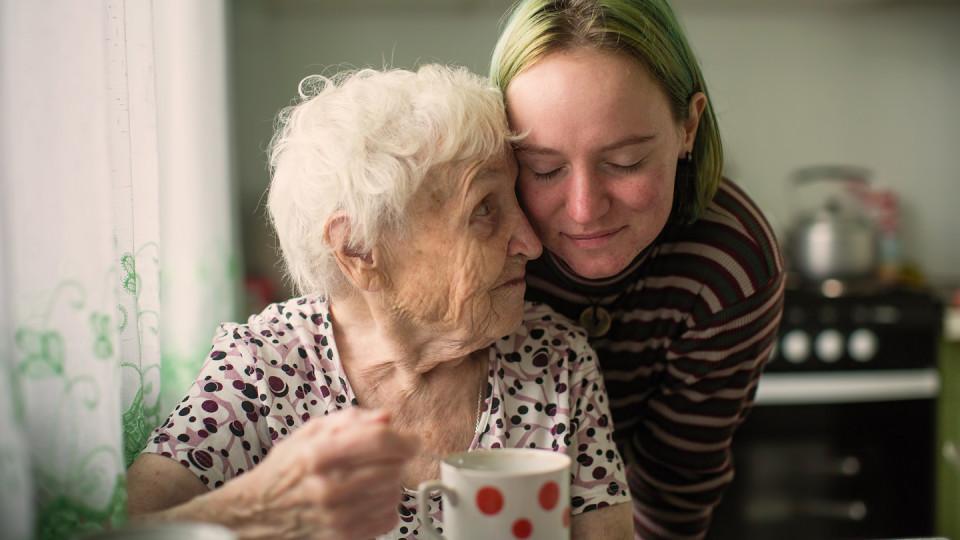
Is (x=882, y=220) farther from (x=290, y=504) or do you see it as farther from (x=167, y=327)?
(x=290, y=504)

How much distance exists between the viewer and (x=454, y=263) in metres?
1.09

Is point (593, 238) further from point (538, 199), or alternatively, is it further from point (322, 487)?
point (322, 487)

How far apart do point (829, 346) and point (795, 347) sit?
10 cm

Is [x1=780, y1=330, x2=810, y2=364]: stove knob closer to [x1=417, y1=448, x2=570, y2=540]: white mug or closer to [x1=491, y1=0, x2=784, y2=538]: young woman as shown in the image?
[x1=491, y1=0, x2=784, y2=538]: young woman

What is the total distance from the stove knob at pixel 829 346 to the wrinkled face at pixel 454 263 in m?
2.06

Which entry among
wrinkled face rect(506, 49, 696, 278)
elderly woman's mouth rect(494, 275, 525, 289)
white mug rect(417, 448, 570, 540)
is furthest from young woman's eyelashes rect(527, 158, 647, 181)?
white mug rect(417, 448, 570, 540)

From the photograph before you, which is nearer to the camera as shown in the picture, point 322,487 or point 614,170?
point 322,487

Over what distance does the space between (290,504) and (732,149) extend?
116 inches

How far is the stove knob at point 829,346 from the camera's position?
294 cm

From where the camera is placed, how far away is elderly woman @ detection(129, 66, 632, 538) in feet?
3.50

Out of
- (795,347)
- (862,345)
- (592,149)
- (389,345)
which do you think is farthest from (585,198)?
(862,345)

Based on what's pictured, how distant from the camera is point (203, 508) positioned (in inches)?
33.3

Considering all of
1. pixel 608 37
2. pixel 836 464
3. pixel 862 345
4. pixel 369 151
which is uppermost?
pixel 608 37

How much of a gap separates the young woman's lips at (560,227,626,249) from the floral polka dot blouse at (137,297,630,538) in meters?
0.11
